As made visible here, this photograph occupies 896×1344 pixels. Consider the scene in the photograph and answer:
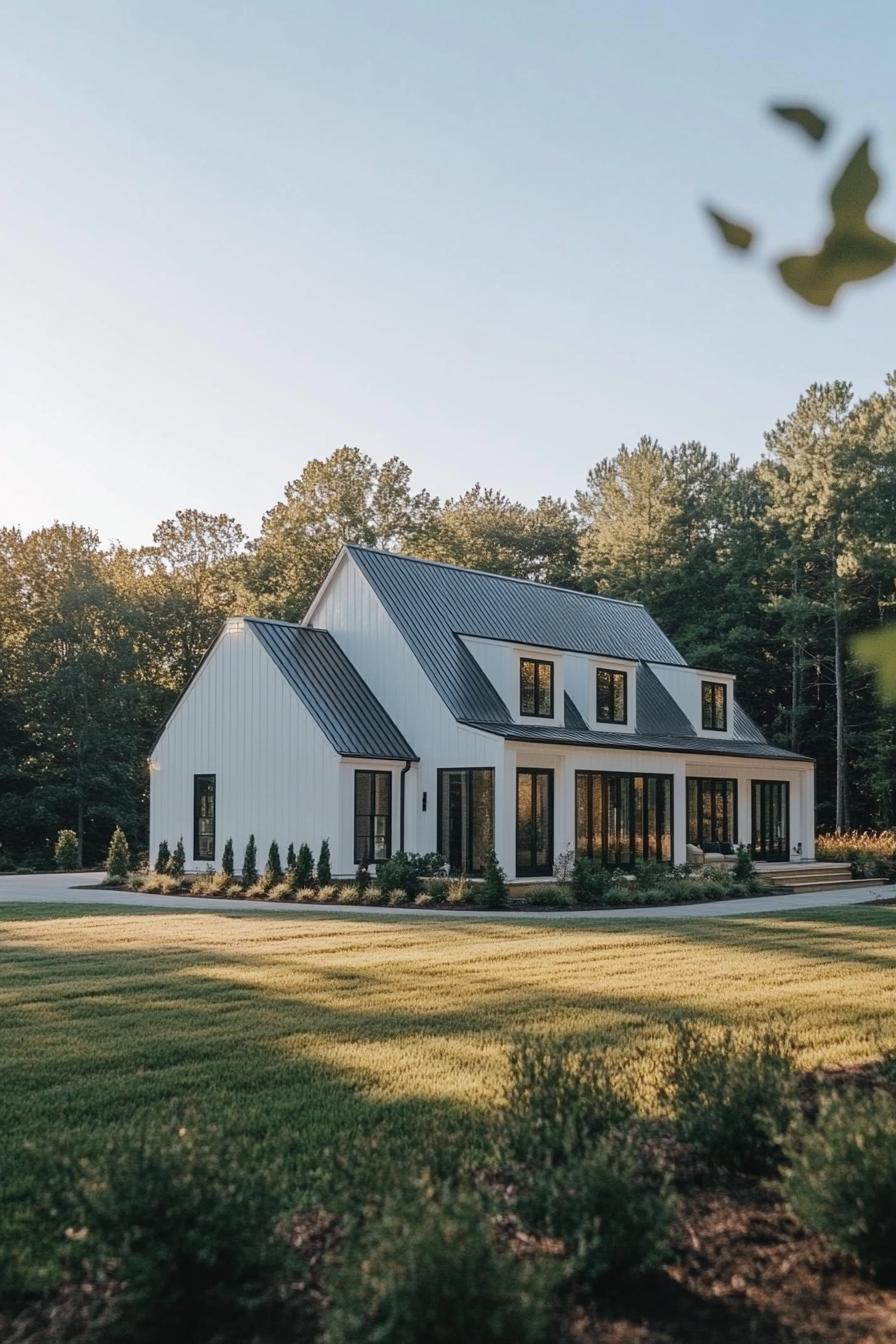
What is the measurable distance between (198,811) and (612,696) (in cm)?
1018

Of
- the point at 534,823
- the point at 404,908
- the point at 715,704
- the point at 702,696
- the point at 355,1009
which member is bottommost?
the point at 404,908

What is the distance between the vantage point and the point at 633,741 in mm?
28297

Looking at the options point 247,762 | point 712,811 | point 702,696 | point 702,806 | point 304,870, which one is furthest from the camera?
point 702,696

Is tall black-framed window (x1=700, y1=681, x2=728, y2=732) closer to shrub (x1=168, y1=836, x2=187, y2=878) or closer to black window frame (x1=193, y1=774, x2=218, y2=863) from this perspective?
black window frame (x1=193, y1=774, x2=218, y2=863)

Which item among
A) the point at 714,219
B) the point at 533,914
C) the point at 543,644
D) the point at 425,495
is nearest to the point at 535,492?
the point at 425,495

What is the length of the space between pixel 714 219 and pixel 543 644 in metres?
29.1

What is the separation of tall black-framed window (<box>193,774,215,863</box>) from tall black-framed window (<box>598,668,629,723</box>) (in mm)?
9256

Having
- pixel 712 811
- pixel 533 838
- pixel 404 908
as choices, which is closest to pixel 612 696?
pixel 712 811

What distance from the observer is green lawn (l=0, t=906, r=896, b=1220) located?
6629 millimetres

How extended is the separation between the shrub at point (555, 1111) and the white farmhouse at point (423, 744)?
19.0 m

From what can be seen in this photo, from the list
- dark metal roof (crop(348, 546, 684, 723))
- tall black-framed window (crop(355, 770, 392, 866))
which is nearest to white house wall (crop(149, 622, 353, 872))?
tall black-framed window (crop(355, 770, 392, 866))

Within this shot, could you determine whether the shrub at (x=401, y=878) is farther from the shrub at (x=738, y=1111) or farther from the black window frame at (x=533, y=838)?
the shrub at (x=738, y=1111)

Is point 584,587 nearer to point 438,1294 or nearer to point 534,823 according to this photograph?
point 534,823

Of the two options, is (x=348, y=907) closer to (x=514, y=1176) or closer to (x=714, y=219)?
(x=514, y=1176)
